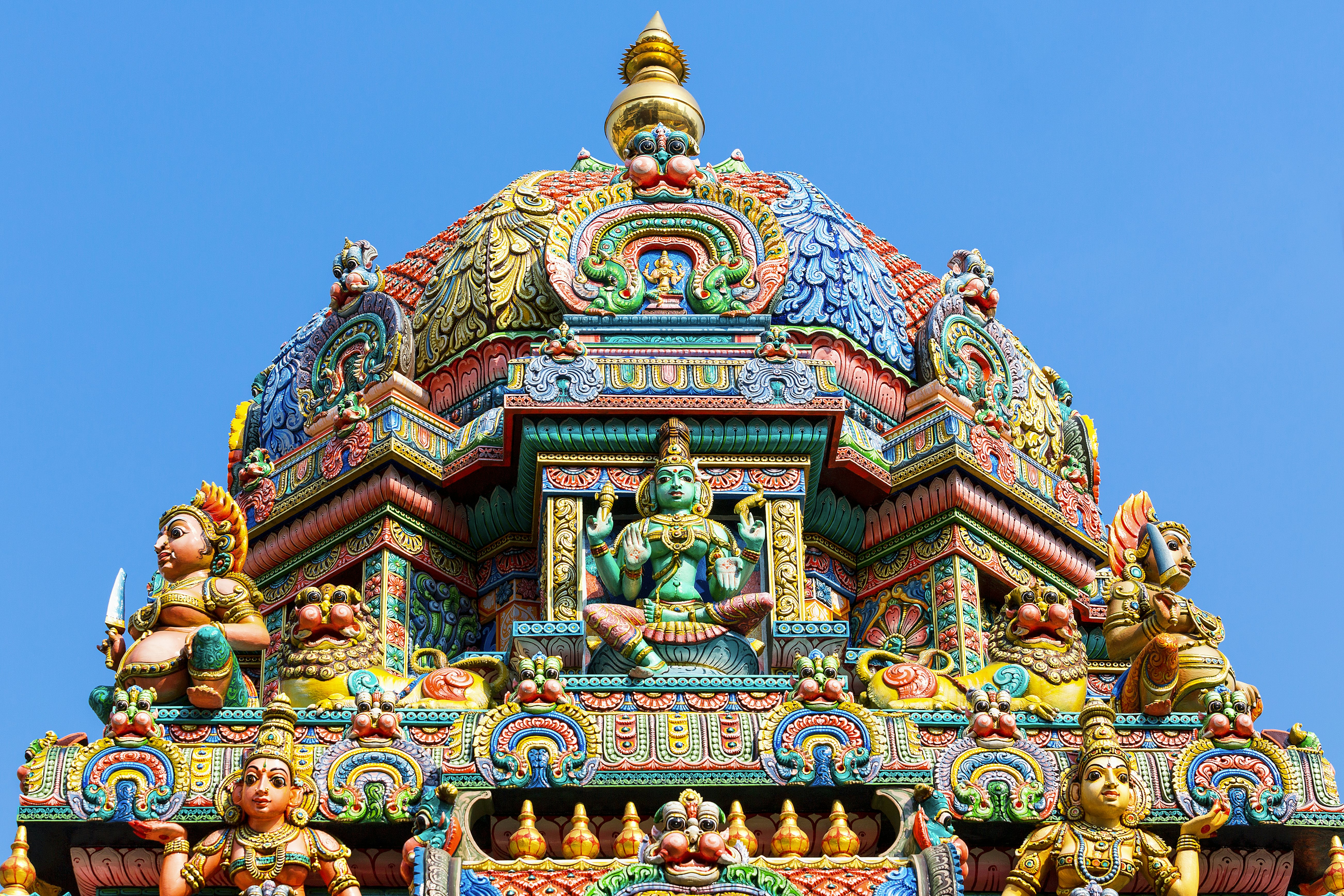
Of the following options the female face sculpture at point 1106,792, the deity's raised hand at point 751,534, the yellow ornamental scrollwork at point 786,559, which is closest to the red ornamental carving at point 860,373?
the yellow ornamental scrollwork at point 786,559

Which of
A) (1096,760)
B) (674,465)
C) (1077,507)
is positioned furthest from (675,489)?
(1077,507)

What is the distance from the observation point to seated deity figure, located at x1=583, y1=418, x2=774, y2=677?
23.9 metres

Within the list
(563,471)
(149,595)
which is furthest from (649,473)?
(149,595)

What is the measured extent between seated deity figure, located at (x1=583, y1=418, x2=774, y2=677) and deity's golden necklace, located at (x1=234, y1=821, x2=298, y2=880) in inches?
144

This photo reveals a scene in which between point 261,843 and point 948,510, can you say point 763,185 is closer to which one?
point 948,510

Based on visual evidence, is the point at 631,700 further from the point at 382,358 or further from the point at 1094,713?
the point at 382,358

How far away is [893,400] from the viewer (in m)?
30.7

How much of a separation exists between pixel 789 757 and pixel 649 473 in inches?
213

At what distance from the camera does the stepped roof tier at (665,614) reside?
70.4 ft

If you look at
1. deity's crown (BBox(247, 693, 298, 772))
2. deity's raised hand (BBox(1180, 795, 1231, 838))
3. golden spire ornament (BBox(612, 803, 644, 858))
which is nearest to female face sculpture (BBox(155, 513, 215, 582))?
deity's crown (BBox(247, 693, 298, 772))

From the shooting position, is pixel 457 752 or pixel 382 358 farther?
pixel 382 358

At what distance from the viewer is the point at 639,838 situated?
21312mm

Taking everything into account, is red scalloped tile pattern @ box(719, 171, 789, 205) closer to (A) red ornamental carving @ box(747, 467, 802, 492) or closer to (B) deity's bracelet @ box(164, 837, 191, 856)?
(A) red ornamental carving @ box(747, 467, 802, 492)

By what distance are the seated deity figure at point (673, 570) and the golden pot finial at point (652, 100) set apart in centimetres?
862
